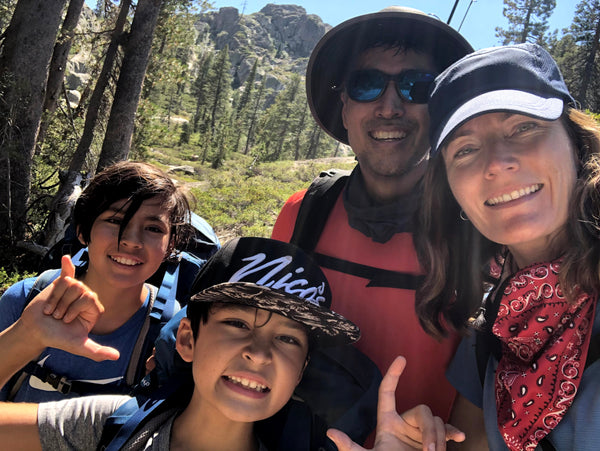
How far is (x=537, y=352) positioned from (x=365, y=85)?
4.85 ft

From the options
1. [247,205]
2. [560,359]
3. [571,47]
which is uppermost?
[571,47]

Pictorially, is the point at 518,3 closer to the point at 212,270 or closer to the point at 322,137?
the point at 322,137

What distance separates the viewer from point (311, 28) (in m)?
173

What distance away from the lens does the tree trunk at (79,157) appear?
5293mm

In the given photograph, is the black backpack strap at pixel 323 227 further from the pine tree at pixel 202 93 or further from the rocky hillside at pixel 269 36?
the rocky hillside at pixel 269 36

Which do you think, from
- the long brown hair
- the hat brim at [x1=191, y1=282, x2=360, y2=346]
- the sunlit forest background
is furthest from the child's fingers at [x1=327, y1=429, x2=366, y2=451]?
the sunlit forest background

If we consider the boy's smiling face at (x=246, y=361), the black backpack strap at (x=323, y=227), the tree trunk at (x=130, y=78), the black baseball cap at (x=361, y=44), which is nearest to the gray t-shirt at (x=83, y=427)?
the boy's smiling face at (x=246, y=361)

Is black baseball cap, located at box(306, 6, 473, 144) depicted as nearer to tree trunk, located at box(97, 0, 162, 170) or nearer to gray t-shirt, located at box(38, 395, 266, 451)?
gray t-shirt, located at box(38, 395, 266, 451)

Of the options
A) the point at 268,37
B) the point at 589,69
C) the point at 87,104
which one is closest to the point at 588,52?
the point at 589,69

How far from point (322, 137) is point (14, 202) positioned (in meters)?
52.8

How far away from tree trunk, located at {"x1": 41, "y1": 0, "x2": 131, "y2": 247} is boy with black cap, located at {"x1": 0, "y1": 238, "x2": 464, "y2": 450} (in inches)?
158

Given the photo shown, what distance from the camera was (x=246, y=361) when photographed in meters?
1.47

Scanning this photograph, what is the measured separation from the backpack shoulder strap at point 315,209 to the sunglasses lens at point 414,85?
528mm

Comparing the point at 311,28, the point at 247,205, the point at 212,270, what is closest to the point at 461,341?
the point at 212,270
